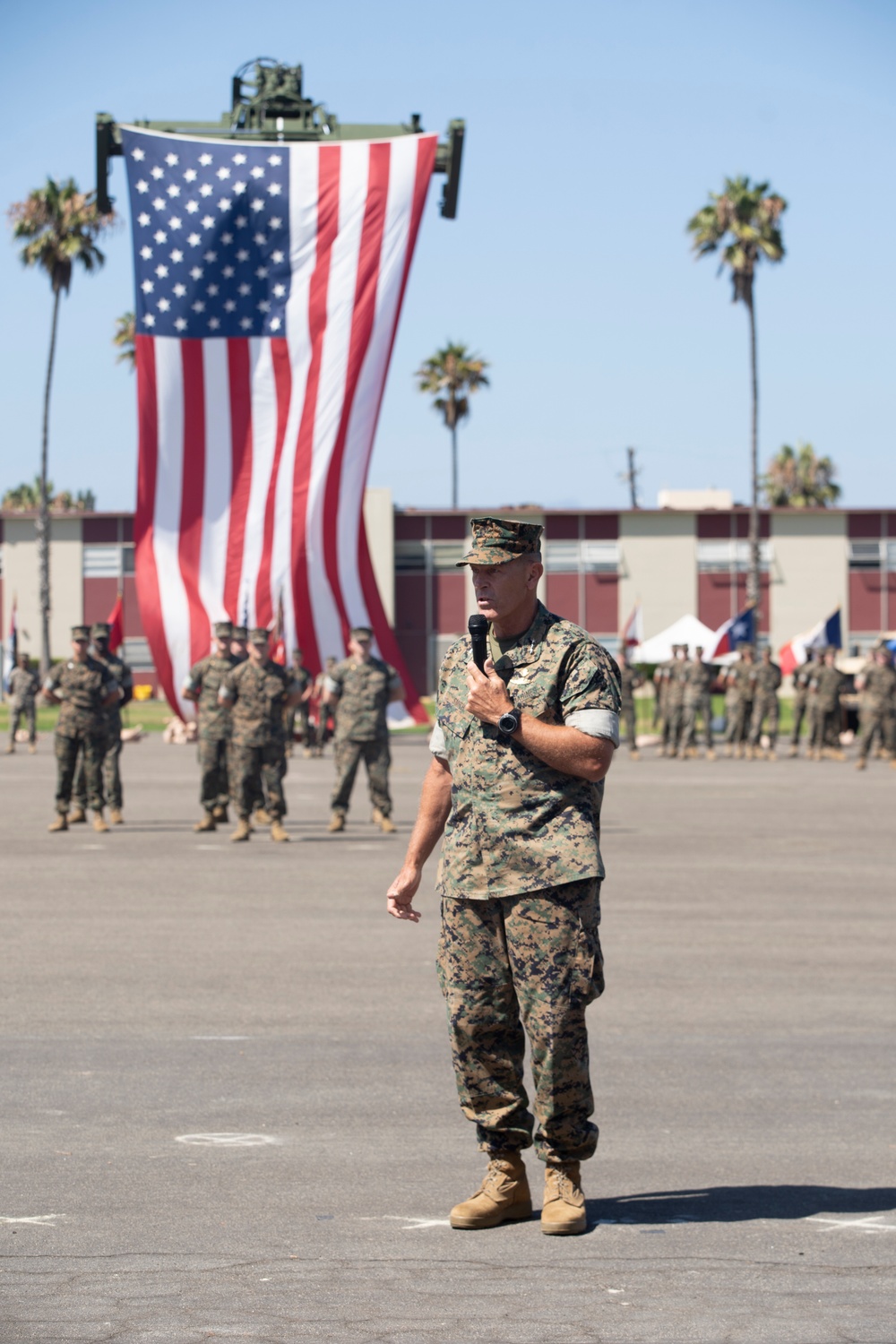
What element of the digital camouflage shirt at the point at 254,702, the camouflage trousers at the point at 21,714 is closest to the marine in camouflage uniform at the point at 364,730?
the digital camouflage shirt at the point at 254,702

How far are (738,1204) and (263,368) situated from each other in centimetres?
1966

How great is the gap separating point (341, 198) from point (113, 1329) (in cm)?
2155

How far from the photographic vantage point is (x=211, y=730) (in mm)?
18156

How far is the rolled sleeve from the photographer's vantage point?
16.1ft

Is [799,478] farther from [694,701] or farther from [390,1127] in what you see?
[390,1127]

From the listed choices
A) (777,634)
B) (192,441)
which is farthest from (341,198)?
(777,634)

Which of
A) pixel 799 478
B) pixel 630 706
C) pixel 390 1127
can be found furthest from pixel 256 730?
pixel 799 478

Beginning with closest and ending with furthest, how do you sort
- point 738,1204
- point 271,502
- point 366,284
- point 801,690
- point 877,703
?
point 738,1204
point 271,502
point 366,284
point 877,703
point 801,690

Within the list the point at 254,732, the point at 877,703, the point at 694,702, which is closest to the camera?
the point at 254,732

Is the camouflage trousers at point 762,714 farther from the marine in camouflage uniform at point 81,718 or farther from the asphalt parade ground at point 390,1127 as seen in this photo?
the asphalt parade ground at point 390,1127

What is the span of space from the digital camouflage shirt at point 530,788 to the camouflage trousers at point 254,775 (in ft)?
39.1

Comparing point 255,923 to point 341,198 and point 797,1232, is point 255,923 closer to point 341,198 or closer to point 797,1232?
point 797,1232

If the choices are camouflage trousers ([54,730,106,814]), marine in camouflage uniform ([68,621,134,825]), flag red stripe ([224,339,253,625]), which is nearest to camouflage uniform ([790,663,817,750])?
flag red stripe ([224,339,253,625])

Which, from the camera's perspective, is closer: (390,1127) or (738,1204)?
(738,1204)
